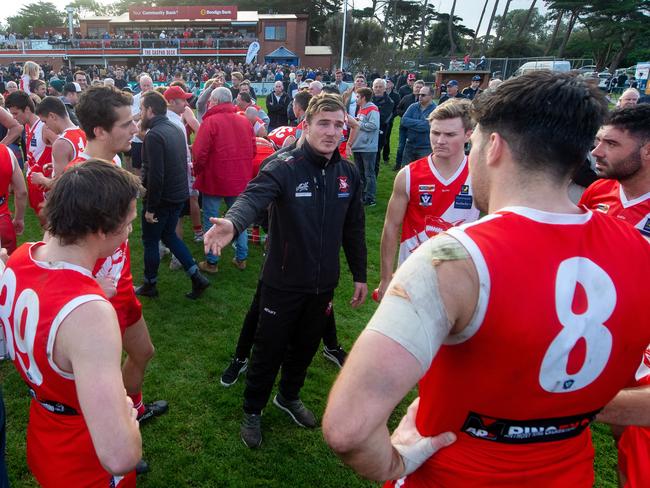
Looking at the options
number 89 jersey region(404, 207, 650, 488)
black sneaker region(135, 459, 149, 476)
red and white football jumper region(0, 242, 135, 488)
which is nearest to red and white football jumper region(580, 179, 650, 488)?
number 89 jersey region(404, 207, 650, 488)

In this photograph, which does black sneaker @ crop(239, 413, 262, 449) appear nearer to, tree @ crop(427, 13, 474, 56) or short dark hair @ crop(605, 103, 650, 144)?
short dark hair @ crop(605, 103, 650, 144)

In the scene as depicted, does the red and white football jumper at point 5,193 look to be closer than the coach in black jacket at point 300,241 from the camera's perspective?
No

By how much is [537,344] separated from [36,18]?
301ft

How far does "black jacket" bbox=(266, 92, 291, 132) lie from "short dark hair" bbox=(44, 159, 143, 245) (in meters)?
9.33

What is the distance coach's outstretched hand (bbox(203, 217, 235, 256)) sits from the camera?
7.20 feet

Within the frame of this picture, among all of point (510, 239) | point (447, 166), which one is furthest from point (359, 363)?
point (447, 166)

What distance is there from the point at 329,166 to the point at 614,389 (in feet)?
7.05

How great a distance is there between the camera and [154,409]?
3498mm

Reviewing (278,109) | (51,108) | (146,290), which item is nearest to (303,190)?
(146,290)

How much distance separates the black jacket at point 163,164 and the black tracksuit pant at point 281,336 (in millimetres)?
2350

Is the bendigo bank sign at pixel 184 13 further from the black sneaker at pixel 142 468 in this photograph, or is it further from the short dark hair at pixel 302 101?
the black sneaker at pixel 142 468

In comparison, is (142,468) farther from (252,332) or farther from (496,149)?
(496,149)

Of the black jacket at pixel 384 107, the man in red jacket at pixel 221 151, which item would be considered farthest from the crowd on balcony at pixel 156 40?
the man in red jacket at pixel 221 151

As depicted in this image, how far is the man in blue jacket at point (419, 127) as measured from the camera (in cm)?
873
